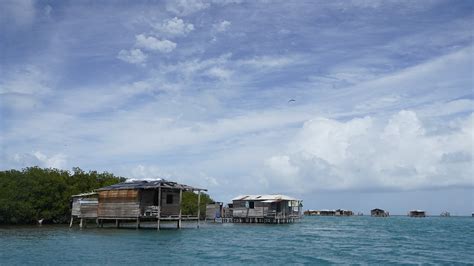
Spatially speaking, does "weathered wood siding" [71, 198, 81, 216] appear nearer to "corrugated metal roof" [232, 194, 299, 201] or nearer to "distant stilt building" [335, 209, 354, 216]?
"corrugated metal roof" [232, 194, 299, 201]

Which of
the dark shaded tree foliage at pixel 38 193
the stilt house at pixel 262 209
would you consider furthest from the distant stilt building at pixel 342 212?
the dark shaded tree foliage at pixel 38 193

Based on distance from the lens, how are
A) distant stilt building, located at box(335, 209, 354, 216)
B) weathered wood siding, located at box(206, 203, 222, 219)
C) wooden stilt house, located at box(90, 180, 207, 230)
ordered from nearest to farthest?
1. wooden stilt house, located at box(90, 180, 207, 230)
2. weathered wood siding, located at box(206, 203, 222, 219)
3. distant stilt building, located at box(335, 209, 354, 216)

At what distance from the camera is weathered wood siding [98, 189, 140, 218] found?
4612 centimetres

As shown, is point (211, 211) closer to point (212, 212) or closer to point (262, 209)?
point (212, 212)

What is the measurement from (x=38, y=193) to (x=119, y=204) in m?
14.8

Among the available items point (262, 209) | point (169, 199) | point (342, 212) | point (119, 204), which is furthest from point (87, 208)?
point (342, 212)

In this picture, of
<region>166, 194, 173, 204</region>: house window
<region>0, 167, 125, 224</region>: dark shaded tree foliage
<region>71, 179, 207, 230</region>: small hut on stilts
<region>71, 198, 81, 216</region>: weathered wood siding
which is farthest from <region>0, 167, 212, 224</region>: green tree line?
<region>166, 194, 173, 204</region>: house window

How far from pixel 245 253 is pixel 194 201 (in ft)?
172

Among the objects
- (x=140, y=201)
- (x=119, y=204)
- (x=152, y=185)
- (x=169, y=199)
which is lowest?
(x=119, y=204)

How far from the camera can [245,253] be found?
99.9 ft

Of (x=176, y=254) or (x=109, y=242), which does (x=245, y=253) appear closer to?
(x=176, y=254)

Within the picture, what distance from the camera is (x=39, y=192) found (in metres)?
55.8

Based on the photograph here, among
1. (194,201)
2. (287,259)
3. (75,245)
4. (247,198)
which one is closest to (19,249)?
(75,245)

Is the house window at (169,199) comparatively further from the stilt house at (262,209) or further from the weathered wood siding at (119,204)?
the stilt house at (262,209)
